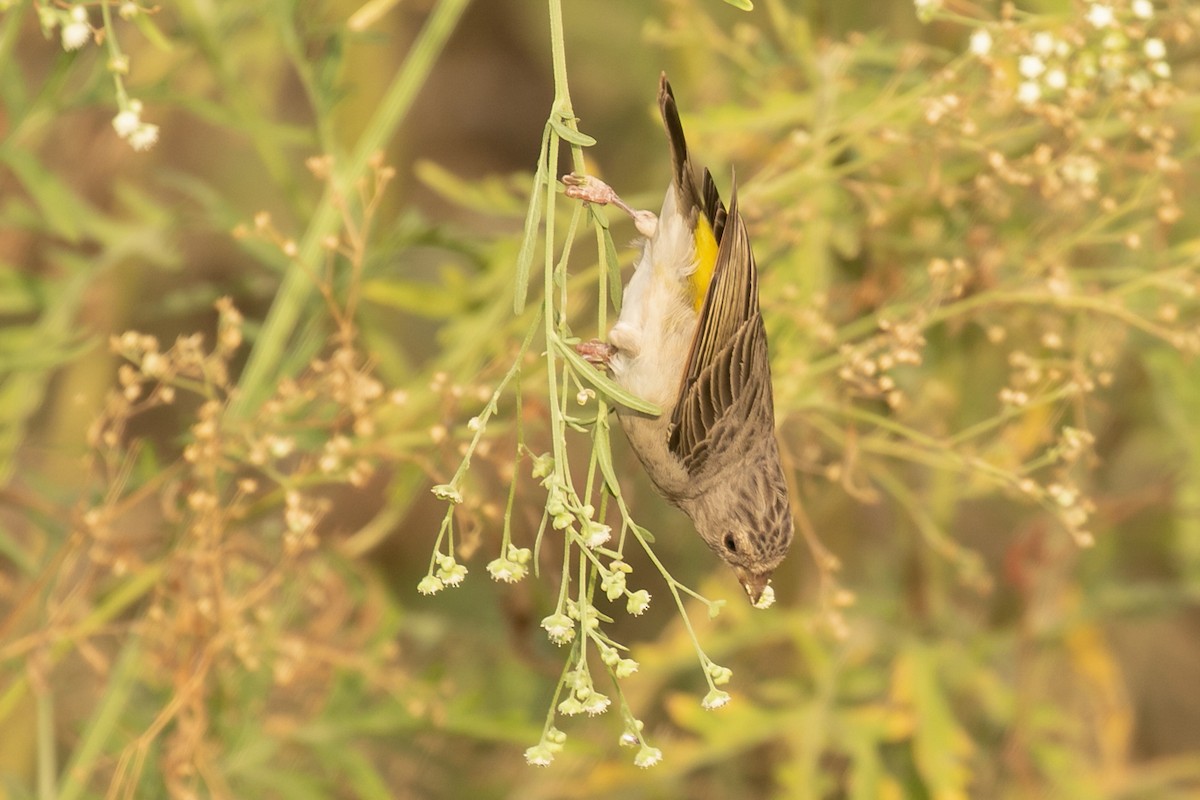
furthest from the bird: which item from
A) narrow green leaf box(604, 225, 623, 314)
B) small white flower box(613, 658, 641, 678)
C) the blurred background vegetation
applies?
small white flower box(613, 658, 641, 678)

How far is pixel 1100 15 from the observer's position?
2.16 metres

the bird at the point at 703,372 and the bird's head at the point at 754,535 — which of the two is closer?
the bird at the point at 703,372

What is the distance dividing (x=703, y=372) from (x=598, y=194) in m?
0.48

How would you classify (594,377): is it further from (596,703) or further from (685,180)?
(685,180)

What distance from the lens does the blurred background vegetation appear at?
7.73ft

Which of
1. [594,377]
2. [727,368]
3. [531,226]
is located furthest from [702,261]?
[531,226]

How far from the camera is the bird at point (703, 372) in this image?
7.45ft

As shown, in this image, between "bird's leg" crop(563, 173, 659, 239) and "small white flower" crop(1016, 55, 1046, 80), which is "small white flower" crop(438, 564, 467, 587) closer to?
"bird's leg" crop(563, 173, 659, 239)

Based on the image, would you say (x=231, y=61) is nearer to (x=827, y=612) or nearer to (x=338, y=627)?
(x=338, y=627)

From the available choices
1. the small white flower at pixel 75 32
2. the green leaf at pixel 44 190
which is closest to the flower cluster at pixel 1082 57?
the small white flower at pixel 75 32

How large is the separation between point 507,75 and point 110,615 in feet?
13.1

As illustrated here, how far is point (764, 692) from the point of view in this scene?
3.28 meters

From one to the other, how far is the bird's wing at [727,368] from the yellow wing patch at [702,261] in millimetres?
292

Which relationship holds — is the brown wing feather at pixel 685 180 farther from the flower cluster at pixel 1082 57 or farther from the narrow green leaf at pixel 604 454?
the narrow green leaf at pixel 604 454
